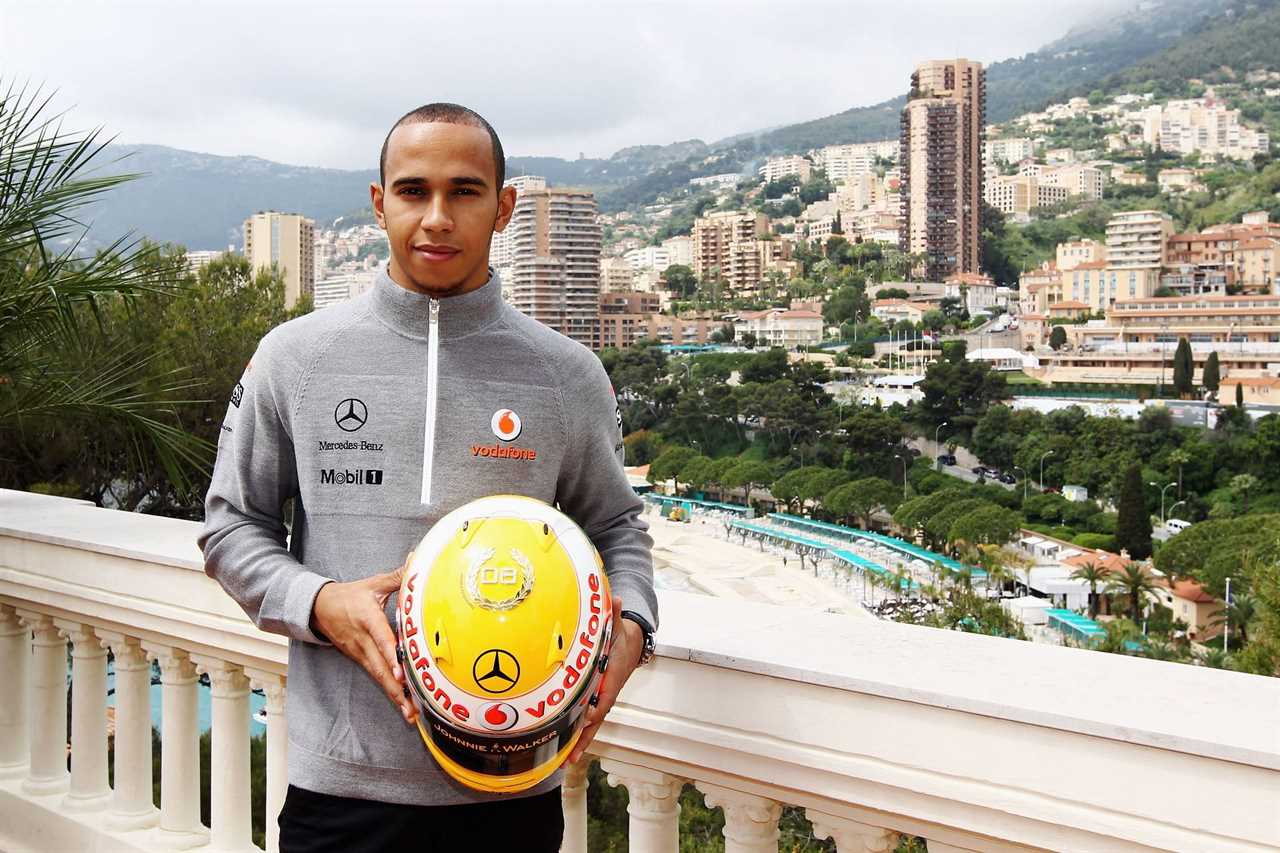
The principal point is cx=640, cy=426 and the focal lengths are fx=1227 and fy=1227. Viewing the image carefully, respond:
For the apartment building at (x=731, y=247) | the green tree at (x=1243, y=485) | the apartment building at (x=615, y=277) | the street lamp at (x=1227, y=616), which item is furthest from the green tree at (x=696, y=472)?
the street lamp at (x=1227, y=616)

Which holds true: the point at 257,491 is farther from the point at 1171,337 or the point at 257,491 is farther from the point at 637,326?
the point at 637,326

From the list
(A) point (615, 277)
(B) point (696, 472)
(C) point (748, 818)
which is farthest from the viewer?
(A) point (615, 277)

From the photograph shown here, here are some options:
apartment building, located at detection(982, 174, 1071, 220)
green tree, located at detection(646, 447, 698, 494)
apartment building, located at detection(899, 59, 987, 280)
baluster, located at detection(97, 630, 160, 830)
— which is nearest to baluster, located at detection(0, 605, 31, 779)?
baluster, located at detection(97, 630, 160, 830)

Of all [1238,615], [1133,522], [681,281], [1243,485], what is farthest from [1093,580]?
[681,281]

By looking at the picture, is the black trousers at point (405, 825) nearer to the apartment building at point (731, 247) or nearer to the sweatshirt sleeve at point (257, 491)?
the sweatshirt sleeve at point (257, 491)

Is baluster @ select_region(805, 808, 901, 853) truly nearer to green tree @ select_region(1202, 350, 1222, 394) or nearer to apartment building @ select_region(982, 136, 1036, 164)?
green tree @ select_region(1202, 350, 1222, 394)

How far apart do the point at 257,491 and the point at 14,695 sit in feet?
3.84

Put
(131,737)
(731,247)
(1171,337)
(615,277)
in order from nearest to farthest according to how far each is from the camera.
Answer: (131,737) < (1171,337) < (615,277) < (731,247)

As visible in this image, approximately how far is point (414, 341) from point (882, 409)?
173ft

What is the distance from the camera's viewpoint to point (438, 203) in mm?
954

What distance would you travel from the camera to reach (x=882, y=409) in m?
52.6

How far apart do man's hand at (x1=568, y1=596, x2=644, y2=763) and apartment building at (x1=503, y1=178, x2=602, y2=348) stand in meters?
61.3

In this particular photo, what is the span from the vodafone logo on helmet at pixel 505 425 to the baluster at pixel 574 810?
41cm

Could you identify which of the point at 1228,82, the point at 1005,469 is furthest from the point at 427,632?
the point at 1228,82
